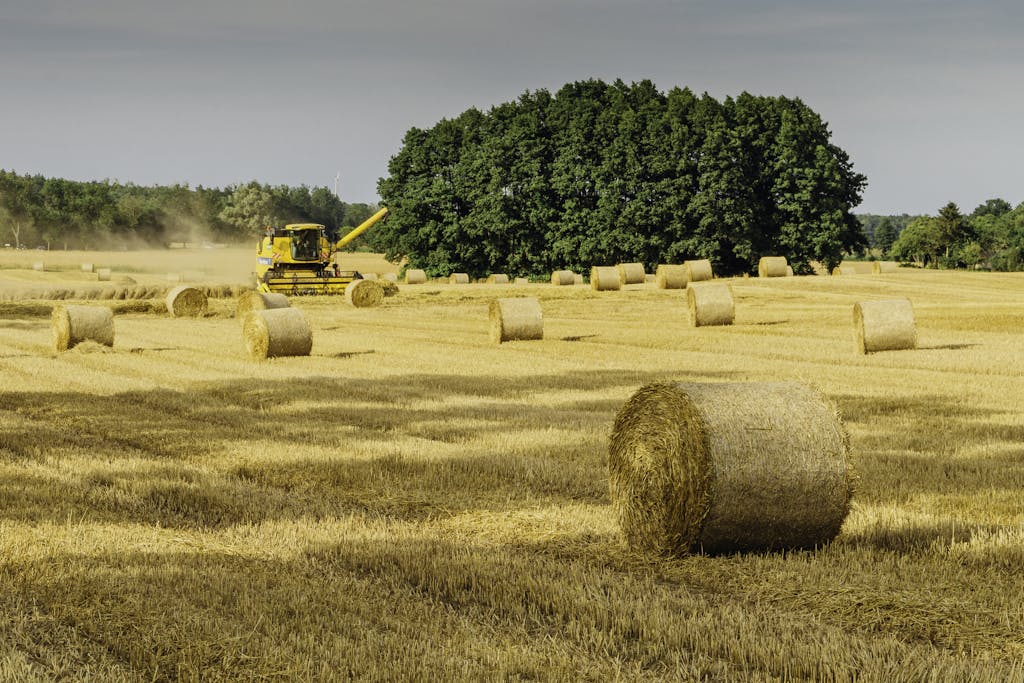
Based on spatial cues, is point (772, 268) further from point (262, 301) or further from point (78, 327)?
point (78, 327)

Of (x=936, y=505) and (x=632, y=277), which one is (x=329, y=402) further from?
(x=632, y=277)

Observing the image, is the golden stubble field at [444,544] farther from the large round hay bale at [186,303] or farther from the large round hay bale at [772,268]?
the large round hay bale at [772,268]

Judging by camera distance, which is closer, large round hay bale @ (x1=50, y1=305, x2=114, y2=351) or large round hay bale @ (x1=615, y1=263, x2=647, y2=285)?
large round hay bale @ (x1=50, y1=305, x2=114, y2=351)

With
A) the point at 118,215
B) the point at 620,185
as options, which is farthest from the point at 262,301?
the point at 118,215

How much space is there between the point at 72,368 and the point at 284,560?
12.8 metres

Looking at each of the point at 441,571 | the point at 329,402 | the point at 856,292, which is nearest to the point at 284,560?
the point at 441,571

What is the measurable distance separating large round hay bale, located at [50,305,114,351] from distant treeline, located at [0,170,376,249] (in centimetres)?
10376

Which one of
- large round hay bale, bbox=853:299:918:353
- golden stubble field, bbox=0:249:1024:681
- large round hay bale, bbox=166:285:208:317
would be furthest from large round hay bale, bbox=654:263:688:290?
golden stubble field, bbox=0:249:1024:681

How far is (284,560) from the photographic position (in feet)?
23.2

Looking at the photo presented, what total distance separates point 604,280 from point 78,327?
981 inches

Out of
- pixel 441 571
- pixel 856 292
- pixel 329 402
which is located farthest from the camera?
pixel 856 292

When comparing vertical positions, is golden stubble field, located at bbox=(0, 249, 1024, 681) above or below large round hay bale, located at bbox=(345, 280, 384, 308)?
below

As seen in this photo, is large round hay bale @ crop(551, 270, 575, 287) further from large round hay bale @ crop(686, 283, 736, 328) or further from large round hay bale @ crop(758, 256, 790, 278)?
large round hay bale @ crop(686, 283, 736, 328)

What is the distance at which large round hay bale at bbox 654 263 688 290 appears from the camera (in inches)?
1676
